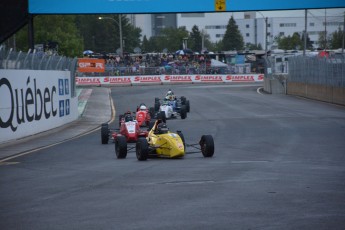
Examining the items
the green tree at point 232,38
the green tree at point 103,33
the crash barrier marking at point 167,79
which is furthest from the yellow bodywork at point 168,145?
the green tree at point 232,38

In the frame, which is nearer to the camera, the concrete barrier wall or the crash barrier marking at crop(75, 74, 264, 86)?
the concrete barrier wall

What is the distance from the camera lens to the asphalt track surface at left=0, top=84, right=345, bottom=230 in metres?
9.51

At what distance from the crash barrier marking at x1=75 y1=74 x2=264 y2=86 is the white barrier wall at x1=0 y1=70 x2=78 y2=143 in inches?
1654

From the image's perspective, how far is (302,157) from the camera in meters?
17.5

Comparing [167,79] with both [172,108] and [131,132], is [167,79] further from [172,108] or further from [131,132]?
[131,132]

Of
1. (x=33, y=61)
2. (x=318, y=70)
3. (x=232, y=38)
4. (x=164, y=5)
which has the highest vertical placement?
(x=232, y=38)

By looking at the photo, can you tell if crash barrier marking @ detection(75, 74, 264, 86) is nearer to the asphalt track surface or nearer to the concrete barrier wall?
the concrete barrier wall

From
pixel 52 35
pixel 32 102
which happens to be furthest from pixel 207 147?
pixel 52 35

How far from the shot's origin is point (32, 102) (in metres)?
27.5

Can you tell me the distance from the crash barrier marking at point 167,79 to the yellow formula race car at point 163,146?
189ft

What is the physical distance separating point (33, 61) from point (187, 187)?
17.0m

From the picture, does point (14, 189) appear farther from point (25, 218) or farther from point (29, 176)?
point (25, 218)

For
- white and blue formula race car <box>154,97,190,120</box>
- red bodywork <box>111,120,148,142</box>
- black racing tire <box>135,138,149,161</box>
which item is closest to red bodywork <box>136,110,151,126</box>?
white and blue formula race car <box>154,97,190,120</box>

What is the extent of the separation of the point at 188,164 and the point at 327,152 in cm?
415
